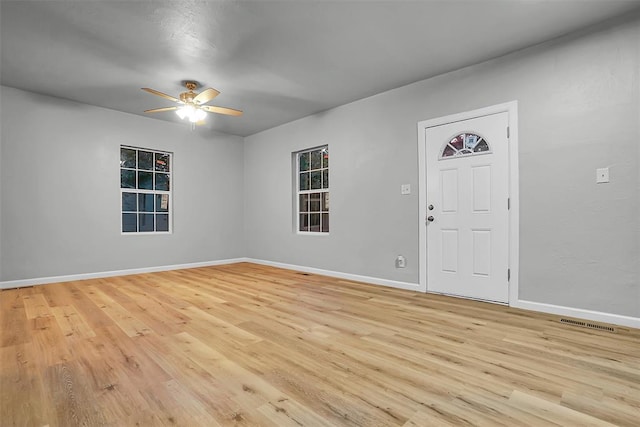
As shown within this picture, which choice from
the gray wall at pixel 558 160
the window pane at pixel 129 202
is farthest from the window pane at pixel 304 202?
the window pane at pixel 129 202

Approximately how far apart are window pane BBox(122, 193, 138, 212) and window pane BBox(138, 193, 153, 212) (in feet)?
0.21

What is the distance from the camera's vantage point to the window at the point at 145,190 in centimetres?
527

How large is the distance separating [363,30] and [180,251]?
4764mm

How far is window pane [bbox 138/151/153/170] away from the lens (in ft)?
17.8

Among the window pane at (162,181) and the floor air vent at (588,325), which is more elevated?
the window pane at (162,181)

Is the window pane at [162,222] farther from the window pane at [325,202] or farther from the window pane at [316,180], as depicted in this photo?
the window pane at [325,202]

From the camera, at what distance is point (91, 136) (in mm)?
4844

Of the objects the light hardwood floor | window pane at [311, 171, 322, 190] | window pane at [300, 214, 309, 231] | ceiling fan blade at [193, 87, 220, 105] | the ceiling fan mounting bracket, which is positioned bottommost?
the light hardwood floor

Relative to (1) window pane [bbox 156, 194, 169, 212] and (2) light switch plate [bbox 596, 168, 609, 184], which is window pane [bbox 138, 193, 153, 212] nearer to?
(1) window pane [bbox 156, 194, 169, 212]

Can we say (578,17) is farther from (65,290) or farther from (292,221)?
(65,290)

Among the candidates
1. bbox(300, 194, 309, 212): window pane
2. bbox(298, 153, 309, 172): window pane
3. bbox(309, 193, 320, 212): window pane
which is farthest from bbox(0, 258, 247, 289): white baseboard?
bbox(298, 153, 309, 172): window pane

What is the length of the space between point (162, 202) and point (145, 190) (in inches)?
14.0

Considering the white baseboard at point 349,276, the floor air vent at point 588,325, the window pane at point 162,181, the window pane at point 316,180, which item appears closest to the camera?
the floor air vent at point 588,325

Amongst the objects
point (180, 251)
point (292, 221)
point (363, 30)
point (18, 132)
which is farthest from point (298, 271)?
point (18, 132)
